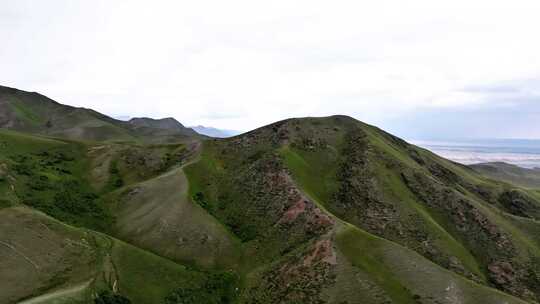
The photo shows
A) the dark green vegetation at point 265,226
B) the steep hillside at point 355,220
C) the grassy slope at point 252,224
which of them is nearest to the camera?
the dark green vegetation at point 265,226

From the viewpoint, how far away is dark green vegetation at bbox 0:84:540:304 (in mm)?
66875

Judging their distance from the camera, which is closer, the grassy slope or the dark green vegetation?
the dark green vegetation

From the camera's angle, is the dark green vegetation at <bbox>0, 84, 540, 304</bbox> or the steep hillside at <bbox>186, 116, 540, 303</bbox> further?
the steep hillside at <bbox>186, 116, 540, 303</bbox>

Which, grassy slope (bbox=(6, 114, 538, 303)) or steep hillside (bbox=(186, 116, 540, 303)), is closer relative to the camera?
steep hillside (bbox=(186, 116, 540, 303))

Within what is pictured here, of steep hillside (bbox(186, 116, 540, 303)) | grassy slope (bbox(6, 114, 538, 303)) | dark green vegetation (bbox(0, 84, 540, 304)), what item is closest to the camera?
dark green vegetation (bbox(0, 84, 540, 304))

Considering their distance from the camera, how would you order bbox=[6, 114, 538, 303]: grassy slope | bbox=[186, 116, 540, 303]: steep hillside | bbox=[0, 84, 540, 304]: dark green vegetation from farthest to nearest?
bbox=[6, 114, 538, 303]: grassy slope < bbox=[186, 116, 540, 303]: steep hillside < bbox=[0, 84, 540, 304]: dark green vegetation

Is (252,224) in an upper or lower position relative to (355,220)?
lower

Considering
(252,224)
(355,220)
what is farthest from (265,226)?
(355,220)

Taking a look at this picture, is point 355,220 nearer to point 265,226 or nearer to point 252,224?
point 265,226

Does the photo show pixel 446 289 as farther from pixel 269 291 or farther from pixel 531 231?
pixel 531 231

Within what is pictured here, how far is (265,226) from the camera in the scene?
8612cm

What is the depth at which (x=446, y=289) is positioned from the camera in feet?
212

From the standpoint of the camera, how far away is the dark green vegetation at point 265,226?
66.9m

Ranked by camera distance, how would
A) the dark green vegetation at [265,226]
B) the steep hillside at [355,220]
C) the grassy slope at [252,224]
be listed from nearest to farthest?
the dark green vegetation at [265,226] < the steep hillside at [355,220] < the grassy slope at [252,224]
